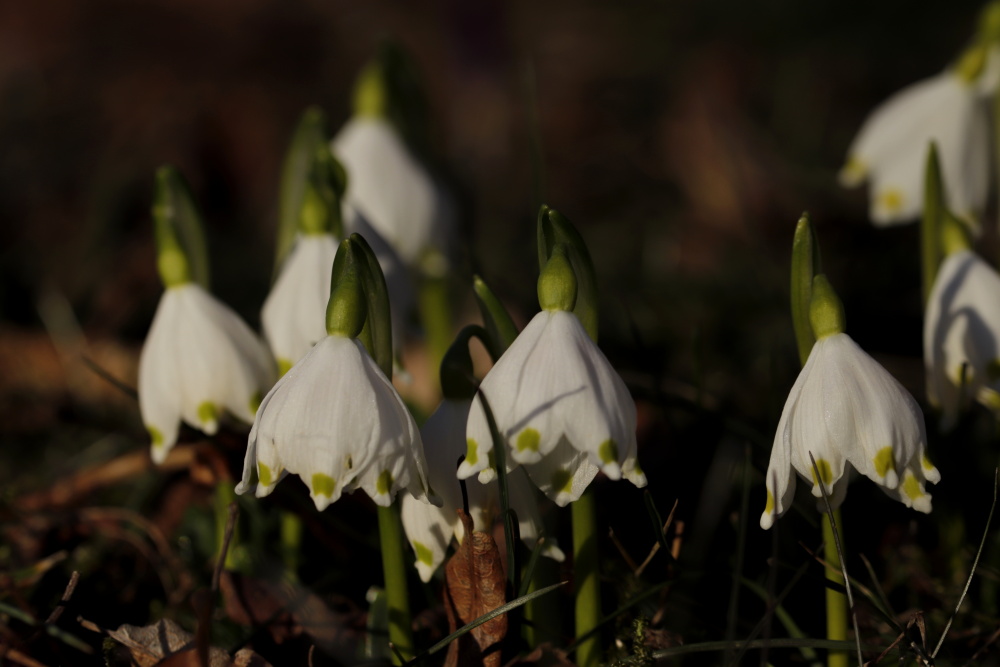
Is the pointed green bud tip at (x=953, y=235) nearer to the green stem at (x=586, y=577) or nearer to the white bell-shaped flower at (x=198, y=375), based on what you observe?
the green stem at (x=586, y=577)

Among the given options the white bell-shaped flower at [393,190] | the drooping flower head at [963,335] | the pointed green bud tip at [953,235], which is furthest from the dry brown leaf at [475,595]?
the white bell-shaped flower at [393,190]

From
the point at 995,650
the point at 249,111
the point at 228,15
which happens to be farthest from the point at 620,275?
the point at 228,15

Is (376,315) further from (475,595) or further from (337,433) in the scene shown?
(475,595)

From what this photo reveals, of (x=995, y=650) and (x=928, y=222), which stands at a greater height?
(x=928, y=222)

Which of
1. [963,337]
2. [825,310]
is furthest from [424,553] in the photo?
[963,337]

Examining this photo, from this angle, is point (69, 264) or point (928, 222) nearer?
point (928, 222)

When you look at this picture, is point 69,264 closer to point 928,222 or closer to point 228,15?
point 928,222
